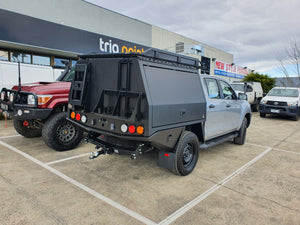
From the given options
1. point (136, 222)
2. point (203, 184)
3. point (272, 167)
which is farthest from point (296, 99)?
point (136, 222)

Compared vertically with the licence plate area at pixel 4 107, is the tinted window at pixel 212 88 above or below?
above

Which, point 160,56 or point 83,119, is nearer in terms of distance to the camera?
point 160,56

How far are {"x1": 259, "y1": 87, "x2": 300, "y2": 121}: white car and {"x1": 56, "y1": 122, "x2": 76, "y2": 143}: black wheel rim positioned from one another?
1030cm

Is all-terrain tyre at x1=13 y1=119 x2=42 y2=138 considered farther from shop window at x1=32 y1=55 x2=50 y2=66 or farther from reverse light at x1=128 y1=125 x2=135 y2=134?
shop window at x1=32 y1=55 x2=50 y2=66

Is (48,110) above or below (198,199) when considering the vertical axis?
above

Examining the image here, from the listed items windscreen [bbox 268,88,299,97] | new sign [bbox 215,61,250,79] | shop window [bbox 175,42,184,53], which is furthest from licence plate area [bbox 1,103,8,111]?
new sign [bbox 215,61,250,79]

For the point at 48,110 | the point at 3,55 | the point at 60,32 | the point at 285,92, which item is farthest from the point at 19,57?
the point at 285,92

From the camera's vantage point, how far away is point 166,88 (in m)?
3.29

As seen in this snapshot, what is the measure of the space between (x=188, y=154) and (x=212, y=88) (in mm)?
1638

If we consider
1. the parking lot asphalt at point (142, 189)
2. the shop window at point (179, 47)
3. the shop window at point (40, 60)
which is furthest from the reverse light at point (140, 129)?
the shop window at point (179, 47)

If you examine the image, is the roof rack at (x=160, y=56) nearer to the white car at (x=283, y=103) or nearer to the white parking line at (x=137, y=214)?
the white parking line at (x=137, y=214)

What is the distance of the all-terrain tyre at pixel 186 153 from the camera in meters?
3.55

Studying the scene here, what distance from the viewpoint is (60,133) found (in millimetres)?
4926

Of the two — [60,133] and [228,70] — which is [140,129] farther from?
[228,70]
